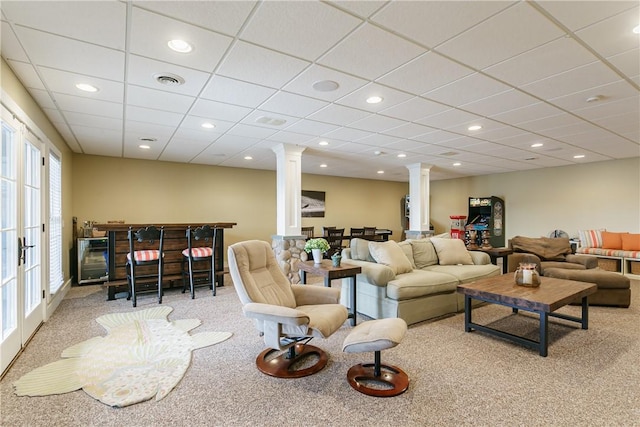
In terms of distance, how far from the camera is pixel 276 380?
243cm

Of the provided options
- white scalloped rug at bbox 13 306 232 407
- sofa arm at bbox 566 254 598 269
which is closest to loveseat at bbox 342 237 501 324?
sofa arm at bbox 566 254 598 269

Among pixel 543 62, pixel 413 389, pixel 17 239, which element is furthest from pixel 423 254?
pixel 17 239

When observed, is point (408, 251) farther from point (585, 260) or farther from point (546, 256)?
point (585, 260)

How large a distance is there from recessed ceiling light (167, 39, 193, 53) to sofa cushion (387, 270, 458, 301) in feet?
9.70

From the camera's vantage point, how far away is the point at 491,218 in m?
8.95

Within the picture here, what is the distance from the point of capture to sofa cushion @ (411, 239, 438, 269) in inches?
185

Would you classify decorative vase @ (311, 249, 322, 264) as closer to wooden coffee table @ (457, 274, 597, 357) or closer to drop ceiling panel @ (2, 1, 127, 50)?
wooden coffee table @ (457, 274, 597, 357)

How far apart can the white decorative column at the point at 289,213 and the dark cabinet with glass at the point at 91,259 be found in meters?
3.21

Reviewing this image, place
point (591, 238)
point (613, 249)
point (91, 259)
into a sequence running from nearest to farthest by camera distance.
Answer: point (91, 259) < point (613, 249) < point (591, 238)

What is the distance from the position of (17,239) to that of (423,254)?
4.66m

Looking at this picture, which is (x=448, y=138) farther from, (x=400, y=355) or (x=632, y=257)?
(x=632, y=257)

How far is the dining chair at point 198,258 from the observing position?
495 centimetres

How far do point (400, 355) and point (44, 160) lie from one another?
14.6 ft

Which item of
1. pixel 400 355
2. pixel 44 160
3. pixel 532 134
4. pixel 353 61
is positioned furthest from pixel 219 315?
pixel 532 134
